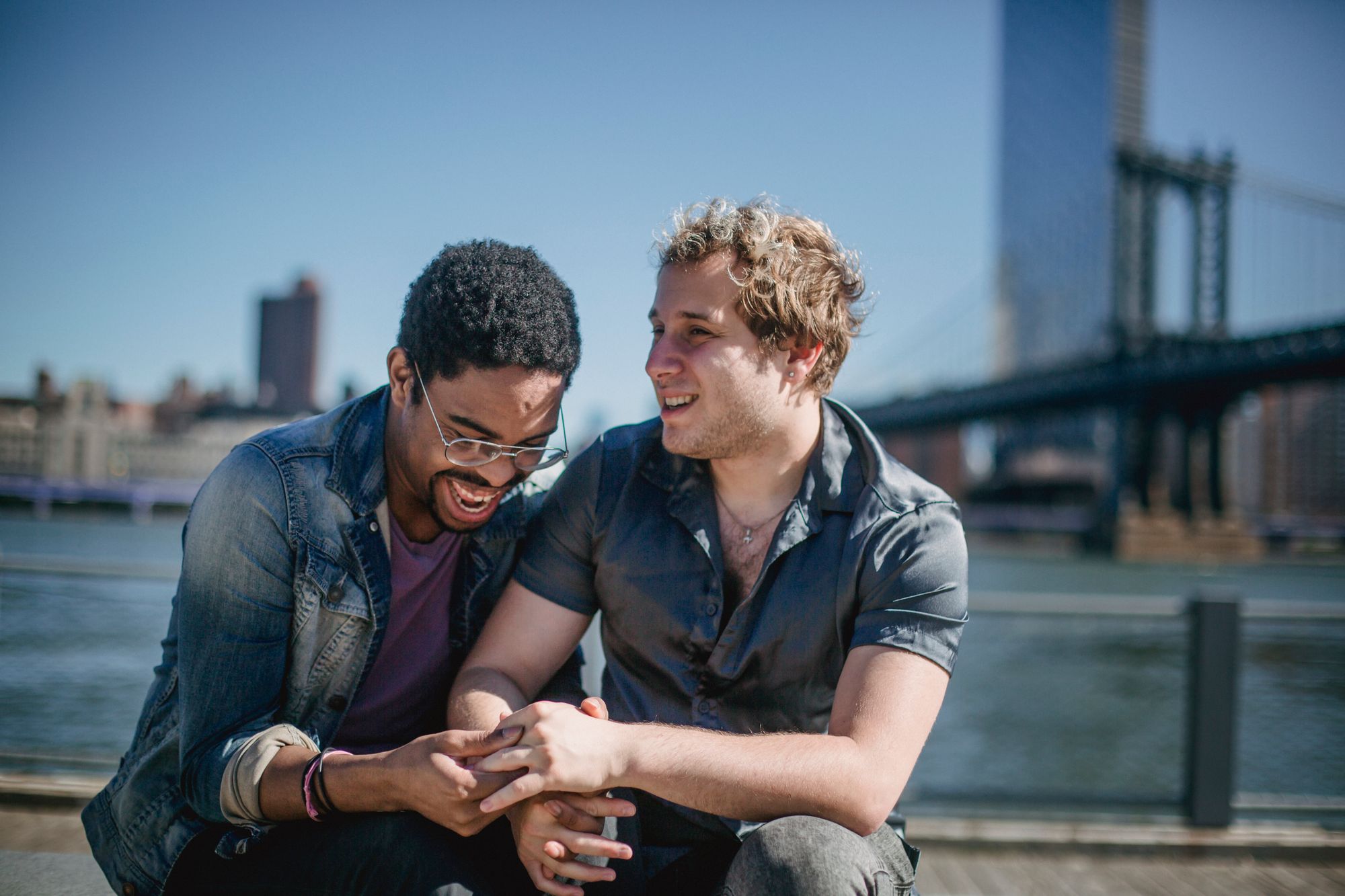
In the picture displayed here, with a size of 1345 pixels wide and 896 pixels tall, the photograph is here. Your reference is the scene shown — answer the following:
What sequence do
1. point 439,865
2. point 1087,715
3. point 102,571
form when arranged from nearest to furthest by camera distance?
1. point 439,865
2. point 102,571
3. point 1087,715

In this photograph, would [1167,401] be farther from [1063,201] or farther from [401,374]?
[1063,201]

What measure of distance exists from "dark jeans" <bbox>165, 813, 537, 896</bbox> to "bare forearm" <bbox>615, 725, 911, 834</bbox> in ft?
0.77

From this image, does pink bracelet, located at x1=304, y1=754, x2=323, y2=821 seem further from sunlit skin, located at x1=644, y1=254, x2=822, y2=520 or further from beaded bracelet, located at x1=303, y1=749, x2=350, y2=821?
sunlit skin, located at x1=644, y1=254, x2=822, y2=520

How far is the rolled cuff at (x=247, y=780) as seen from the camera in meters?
1.23

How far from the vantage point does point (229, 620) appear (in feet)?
4.31

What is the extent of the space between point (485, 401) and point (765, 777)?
2.46ft

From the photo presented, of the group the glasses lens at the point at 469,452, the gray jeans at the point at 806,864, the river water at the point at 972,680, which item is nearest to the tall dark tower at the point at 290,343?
the river water at the point at 972,680

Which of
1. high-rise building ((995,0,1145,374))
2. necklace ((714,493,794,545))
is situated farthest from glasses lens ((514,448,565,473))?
high-rise building ((995,0,1145,374))

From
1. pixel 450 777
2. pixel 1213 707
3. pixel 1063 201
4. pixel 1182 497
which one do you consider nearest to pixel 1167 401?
pixel 1182 497

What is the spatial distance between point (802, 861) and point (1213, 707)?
2574mm

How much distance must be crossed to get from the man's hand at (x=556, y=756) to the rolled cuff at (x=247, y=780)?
31 cm

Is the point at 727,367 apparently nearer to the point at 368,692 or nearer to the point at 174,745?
the point at 368,692

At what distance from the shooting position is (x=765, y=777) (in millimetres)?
1202

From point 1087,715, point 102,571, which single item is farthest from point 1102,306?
point 102,571
